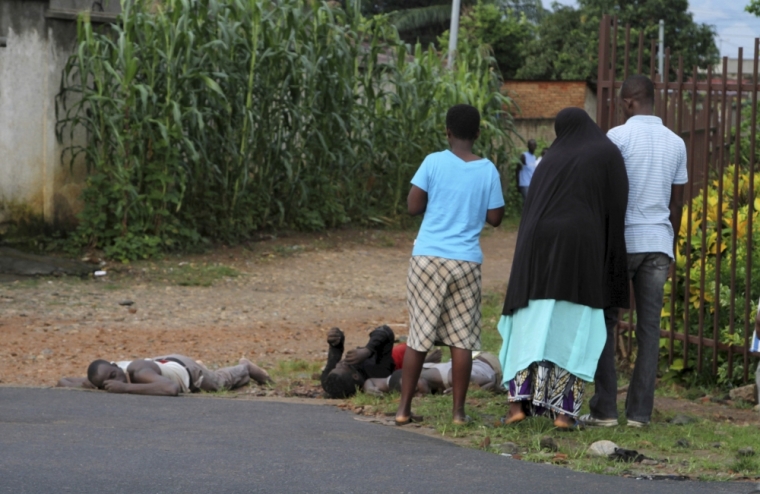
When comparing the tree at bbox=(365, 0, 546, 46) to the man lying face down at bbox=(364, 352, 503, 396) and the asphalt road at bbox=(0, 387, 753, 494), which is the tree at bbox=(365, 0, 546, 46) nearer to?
the man lying face down at bbox=(364, 352, 503, 396)

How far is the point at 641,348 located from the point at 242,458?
2.27m

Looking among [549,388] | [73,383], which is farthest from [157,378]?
[549,388]

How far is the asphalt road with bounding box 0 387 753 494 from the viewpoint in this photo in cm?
418

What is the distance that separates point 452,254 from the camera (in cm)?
553

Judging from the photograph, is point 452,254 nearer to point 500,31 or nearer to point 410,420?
point 410,420

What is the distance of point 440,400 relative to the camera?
247 inches

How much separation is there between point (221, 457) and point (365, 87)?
1105 cm

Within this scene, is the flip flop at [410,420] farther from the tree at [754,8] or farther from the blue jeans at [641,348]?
the tree at [754,8]

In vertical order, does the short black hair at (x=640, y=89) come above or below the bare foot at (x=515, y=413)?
above

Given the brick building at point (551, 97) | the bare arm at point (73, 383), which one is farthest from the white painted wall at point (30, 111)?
the brick building at point (551, 97)

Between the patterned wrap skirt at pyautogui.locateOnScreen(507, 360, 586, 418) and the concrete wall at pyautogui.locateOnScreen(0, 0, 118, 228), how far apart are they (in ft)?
25.8

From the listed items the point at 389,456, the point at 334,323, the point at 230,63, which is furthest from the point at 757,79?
the point at 230,63

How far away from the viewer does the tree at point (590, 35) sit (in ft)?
129

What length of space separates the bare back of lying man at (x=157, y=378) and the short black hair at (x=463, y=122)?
225 cm
